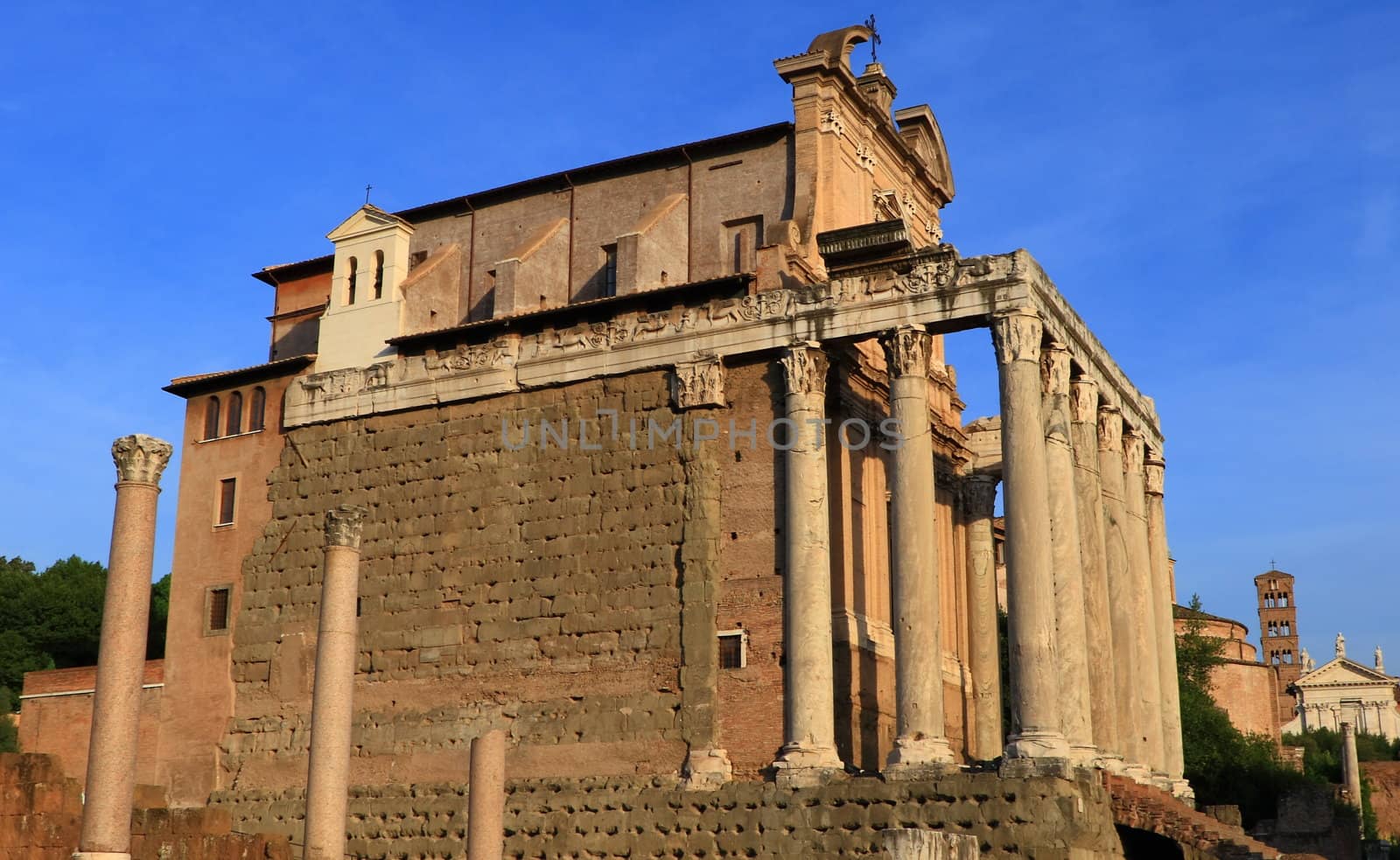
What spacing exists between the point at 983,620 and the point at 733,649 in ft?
24.6

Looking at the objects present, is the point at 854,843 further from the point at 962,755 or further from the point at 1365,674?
the point at 1365,674

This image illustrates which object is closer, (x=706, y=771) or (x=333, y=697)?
(x=333, y=697)

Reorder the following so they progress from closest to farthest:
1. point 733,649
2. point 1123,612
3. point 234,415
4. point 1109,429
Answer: point 733,649
point 1123,612
point 1109,429
point 234,415

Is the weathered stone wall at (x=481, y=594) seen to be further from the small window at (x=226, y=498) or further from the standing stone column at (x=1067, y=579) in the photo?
the standing stone column at (x=1067, y=579)

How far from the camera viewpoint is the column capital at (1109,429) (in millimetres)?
30156

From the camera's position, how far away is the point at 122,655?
1906cm

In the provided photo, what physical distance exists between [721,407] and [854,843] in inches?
311

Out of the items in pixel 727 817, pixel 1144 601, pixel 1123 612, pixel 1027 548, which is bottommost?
pixel 727 817

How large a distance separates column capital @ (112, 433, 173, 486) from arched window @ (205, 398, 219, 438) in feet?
45.3

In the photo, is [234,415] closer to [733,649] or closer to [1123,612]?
[733,649]

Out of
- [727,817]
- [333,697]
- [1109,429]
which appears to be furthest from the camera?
[1109,429]

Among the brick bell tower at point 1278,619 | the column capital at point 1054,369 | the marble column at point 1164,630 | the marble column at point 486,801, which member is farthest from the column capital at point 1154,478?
the brick bell tower at point 1278,619

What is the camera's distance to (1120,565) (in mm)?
29266

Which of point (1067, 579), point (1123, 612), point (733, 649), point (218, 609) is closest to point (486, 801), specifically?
point (733, 649)
